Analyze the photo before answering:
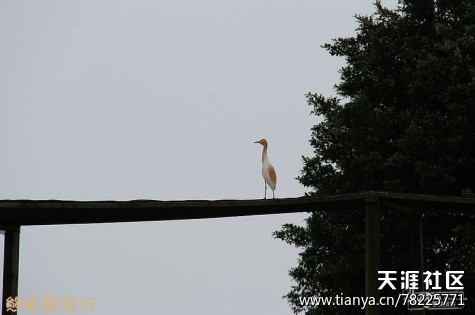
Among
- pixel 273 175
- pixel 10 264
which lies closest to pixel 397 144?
pixel 273 175

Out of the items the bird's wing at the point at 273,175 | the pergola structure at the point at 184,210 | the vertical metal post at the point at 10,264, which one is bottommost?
the vertical metal post at the point at 10,264

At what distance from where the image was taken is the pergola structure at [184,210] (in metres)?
11.0

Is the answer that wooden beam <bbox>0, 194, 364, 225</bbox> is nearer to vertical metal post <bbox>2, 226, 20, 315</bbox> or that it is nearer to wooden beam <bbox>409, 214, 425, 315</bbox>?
vertical metal post <bbox>2, 226, 20, 315</bbox>

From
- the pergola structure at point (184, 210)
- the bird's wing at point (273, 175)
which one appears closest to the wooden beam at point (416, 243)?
the pergola structure at point (184, 210)

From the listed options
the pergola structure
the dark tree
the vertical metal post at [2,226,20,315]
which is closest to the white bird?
the pergola structure

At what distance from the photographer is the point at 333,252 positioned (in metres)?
23.2

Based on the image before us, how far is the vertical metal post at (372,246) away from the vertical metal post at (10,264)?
4.69 metres

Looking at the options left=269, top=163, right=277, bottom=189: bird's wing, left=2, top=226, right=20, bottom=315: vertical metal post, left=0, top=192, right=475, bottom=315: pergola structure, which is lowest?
left=2, top=226, right=20, bottom=315: vertical metal post

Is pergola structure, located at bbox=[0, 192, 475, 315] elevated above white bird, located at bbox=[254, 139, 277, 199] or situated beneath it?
situated beneath

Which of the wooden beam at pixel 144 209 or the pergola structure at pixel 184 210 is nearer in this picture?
the wooden beam at pixel 144 209

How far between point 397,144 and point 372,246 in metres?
9.67

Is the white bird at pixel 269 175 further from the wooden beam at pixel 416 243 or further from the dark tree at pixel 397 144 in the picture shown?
the dark tree at pixel 397 144

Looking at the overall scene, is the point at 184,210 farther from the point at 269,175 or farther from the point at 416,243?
the point at 416,243

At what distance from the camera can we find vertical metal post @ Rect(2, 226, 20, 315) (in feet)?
39.6
